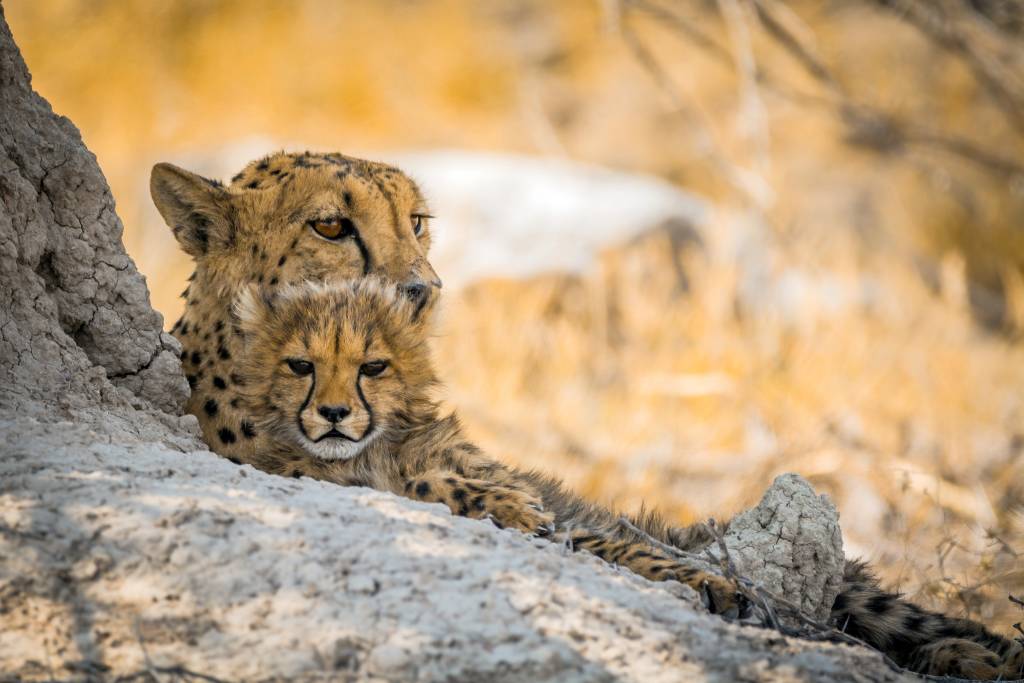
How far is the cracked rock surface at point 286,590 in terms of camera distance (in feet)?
5.29

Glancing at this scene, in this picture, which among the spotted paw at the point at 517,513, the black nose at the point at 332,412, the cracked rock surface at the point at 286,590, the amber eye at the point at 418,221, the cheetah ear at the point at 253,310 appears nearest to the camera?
the cracked rock surface at the point at 286,590

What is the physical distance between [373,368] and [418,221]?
84cm

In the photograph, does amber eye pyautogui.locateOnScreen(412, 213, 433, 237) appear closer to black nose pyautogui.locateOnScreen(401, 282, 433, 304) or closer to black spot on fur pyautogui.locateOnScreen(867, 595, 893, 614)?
black nose pyautogui.locateOnScreen(401, 282, 433, 304)

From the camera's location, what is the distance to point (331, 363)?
2.32 m

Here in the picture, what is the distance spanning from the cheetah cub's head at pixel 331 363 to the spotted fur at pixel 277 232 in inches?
12.4

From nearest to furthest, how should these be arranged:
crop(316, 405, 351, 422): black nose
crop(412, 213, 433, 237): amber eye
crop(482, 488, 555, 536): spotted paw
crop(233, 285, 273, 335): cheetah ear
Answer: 1. crop(482, 488, 555, 536): spotted paw
2. crop(316, 405, 351, 422): black nose
3. crop(233, 285, 273, 335): cheetah ear
4. crop(412, 213, 433, 237): amber eye

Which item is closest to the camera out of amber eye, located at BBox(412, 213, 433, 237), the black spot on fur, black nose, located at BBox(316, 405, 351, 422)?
black nose, located at BBox(316, 405, 351, 422)

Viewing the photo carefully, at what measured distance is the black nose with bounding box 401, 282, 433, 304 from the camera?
8.44 ft

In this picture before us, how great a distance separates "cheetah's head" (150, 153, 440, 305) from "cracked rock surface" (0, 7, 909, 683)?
0.77 metres

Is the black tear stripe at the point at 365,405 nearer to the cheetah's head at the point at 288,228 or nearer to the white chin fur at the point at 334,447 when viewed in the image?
the white chin fur at the point at 334,447

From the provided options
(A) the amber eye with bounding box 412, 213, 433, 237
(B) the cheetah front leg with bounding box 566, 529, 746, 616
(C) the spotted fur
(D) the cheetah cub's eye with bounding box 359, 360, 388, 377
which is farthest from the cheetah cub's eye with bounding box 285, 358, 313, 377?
(A) the amber eye with bounding box 412, 213, 433, 237

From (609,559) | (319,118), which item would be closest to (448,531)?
(609,559)

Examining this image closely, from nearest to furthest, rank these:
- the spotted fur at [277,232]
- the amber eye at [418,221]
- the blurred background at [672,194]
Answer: the spotted fur at [277,232] < the amber eye at [418,221] < the blurred background at [672,194]

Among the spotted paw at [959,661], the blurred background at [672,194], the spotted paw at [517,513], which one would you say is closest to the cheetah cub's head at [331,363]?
the spotted paw at [517,513]
